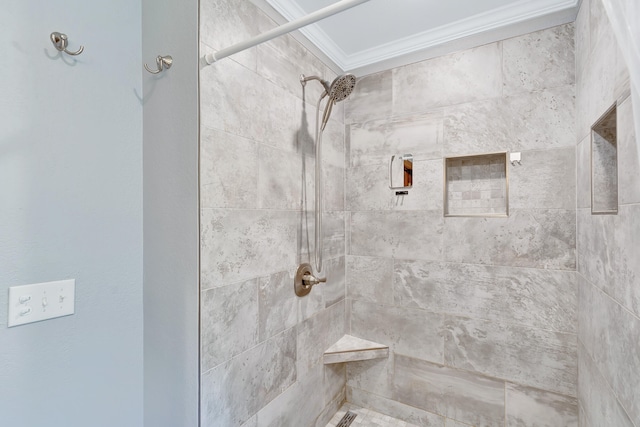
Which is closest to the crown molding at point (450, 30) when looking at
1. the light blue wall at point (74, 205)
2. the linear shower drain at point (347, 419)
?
the light blue wall at point (74, 205)

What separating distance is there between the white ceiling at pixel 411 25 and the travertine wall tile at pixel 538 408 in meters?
1.87

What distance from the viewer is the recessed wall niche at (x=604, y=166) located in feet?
3.41

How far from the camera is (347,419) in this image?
182cm

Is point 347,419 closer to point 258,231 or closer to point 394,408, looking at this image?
point 394,408

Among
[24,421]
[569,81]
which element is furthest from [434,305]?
[24,421]

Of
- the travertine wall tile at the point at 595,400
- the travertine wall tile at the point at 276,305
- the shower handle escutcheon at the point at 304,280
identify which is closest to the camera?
the travertine wall tile at the point at 595,400

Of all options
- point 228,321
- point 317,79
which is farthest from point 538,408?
point 317,79

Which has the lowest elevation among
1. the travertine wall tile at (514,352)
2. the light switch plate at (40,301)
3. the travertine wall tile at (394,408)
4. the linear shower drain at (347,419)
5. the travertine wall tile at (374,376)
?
the linear shower drain at (347,419)

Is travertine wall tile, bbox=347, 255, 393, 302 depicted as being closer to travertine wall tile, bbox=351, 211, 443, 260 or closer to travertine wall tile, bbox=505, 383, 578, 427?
travertine wall tile, bbox=351, 211, 443, 260

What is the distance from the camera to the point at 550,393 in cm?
142

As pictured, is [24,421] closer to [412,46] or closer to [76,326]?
[76,326]

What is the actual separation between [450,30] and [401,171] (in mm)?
824

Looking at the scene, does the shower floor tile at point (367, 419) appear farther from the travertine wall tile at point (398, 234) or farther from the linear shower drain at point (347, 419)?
the travertine wall tile at point (398, 234)

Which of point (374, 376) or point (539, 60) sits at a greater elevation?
point (539, 60)
